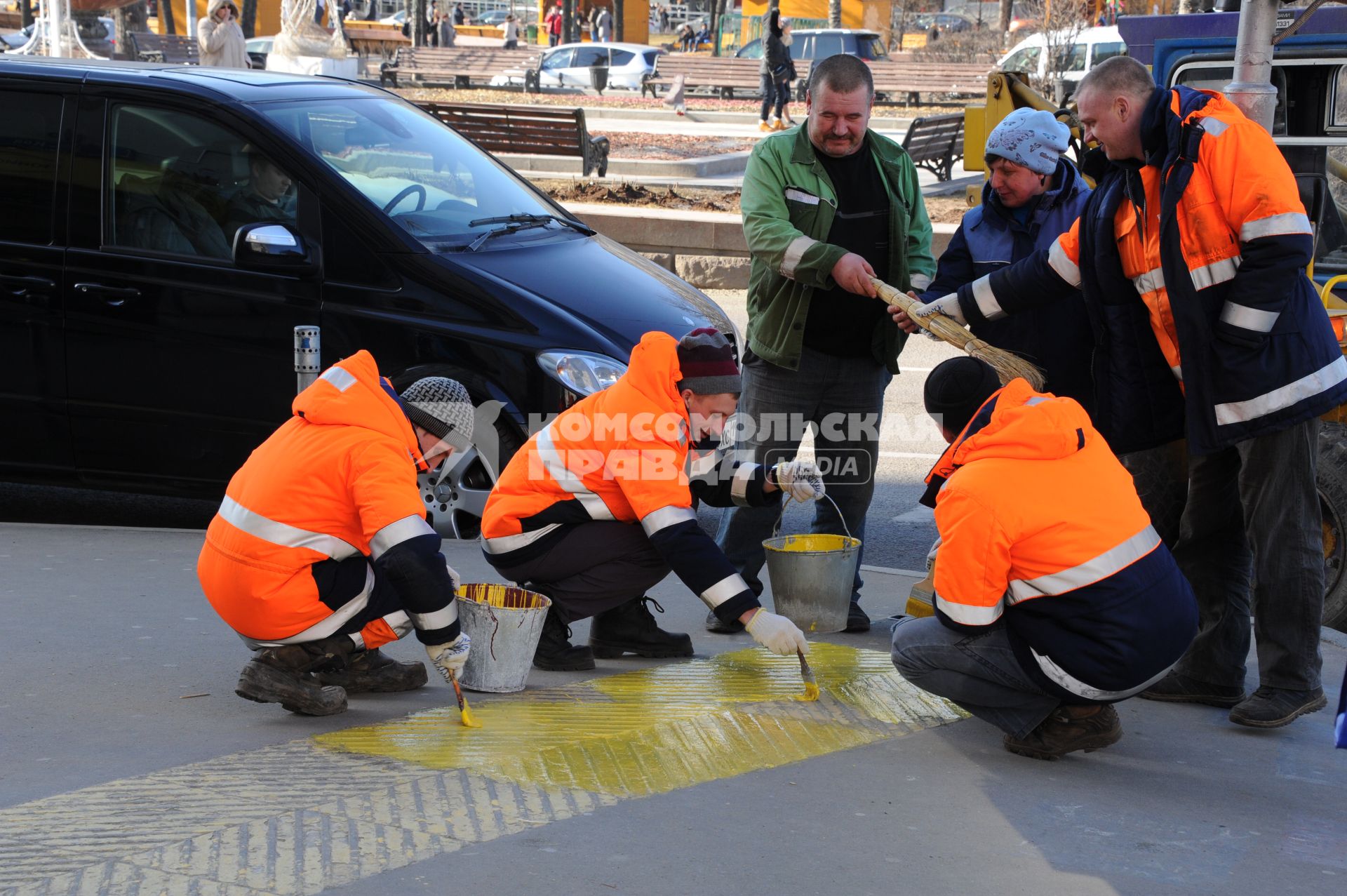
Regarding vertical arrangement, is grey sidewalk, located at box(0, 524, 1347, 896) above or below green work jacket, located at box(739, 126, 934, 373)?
below

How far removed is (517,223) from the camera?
662 cm

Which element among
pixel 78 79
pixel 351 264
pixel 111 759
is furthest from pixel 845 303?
pixel 78 79

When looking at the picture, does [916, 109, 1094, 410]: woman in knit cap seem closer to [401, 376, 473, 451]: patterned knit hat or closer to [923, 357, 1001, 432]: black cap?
[923, 357, 1001, 432]: black cap

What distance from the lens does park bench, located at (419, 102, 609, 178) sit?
17.0 meters

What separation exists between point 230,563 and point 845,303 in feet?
7.84

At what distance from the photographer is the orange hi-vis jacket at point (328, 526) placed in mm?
3842

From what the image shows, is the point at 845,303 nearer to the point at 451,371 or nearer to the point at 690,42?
the point at 451,371

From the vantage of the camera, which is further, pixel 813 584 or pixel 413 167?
pixel 413 167

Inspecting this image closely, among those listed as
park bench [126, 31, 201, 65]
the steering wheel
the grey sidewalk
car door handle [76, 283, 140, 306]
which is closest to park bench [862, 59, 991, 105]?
park bench [126, 31, 201, 65]

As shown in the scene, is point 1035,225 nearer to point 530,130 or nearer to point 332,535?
point 332,535

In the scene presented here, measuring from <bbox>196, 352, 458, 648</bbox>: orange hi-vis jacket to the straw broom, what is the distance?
1784 mm

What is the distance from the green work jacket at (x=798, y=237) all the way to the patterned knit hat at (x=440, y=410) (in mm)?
1492

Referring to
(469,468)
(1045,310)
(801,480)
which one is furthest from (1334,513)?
(469,468)

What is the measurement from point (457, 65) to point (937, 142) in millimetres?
19656
